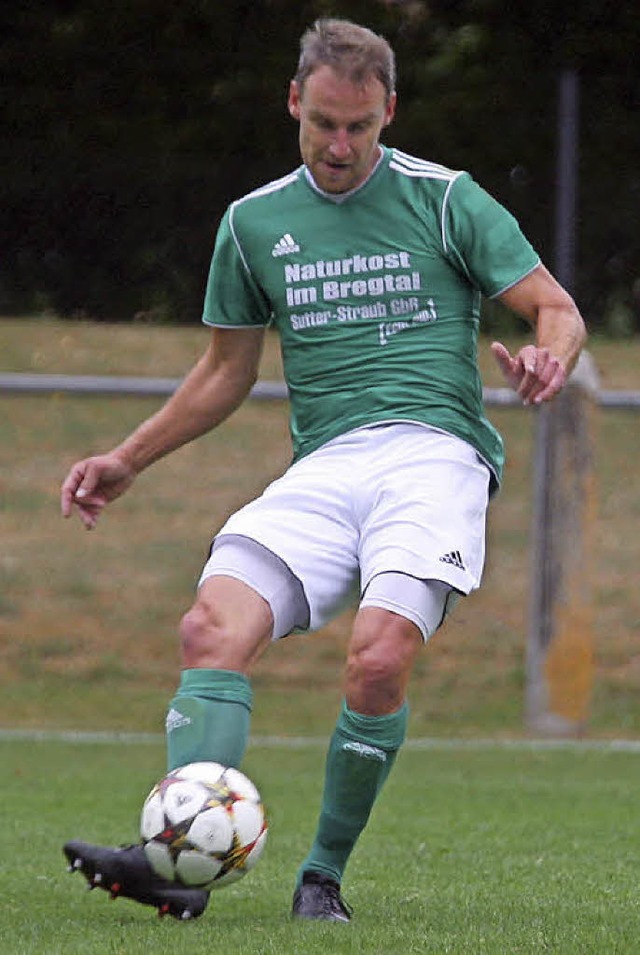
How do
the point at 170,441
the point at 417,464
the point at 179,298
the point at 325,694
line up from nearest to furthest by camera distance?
the point at 417,464, the point at 170,441, the point at 325,694, the point at 179,298

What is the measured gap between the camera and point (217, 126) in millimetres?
13391

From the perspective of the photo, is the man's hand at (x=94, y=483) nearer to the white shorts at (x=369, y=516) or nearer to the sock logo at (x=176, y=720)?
the white shorts at (x=369, y=516)

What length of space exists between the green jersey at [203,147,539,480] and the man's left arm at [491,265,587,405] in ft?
0.16

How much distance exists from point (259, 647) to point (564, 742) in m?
4.45

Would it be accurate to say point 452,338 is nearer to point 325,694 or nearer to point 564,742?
point 564,742

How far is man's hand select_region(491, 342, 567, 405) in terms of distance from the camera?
410 cm

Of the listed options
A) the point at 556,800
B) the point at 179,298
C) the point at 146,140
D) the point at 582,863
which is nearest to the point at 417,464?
the point at 582,863

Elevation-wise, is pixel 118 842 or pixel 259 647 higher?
pixel 259 647

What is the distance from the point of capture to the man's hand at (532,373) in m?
4.10

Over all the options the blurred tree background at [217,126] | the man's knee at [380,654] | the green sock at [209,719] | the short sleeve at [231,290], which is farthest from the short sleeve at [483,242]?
the blurred tree background at [217,126]

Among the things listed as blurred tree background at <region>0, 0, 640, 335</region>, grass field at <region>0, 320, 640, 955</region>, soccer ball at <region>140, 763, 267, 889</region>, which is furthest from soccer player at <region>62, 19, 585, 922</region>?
blurred tree background at <region>0, 0, 640, 335</region>

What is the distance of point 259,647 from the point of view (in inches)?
173

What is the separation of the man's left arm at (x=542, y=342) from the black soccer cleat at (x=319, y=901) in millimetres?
1158

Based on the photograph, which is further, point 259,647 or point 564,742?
point 564,742
